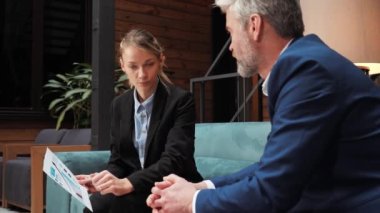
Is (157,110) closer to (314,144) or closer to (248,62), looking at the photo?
(248,62)

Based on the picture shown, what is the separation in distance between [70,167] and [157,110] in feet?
2.65

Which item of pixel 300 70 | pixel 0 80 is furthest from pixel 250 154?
pixel 0 80

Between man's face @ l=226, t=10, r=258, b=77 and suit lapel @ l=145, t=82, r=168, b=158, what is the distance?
63 cm

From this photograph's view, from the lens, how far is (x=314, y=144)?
2.63 feet

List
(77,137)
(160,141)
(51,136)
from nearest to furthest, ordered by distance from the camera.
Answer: (160,141)
(77,137)
(51,136)

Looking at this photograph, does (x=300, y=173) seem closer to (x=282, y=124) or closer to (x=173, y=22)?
(x=282, y=124)

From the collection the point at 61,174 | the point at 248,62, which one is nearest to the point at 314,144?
the point at 248,62

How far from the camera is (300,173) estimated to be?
80 centimetres

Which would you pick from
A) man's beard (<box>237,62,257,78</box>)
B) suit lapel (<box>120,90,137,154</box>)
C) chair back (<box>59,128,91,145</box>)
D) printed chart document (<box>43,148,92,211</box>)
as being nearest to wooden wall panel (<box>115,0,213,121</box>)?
chair back (<box>59,128,91,145</box>)

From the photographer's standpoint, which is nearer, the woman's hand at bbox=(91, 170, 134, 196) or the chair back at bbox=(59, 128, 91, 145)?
the woman's hand at bbox=(91, 170, 134, 196)

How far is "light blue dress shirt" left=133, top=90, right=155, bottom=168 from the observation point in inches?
63.9

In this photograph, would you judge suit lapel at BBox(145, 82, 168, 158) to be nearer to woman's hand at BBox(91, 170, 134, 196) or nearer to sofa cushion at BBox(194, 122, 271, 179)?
woman's hand at BBox(91, 170, 134, 196)

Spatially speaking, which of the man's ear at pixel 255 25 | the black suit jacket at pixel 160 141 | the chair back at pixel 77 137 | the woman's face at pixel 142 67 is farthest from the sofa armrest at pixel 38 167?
the man's ear at pixel 255 25

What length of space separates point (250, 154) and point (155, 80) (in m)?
0.77
